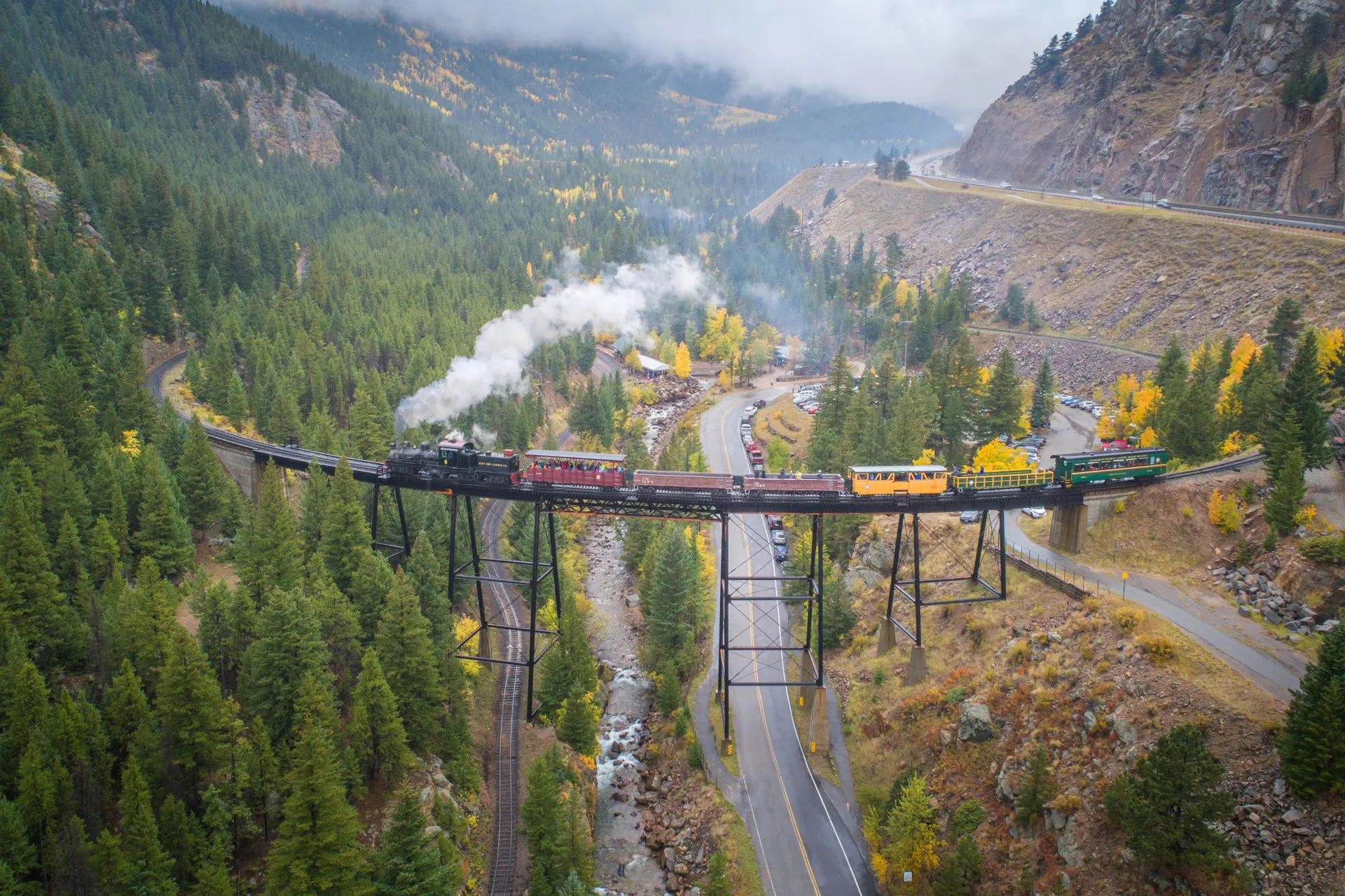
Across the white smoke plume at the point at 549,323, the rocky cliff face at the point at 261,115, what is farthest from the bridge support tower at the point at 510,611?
the rocky cliff face at the point at 261,115

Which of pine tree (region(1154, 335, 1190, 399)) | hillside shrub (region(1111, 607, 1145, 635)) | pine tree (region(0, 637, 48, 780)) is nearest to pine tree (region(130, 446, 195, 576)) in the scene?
pine tree (region(0, 637, 48, 780))

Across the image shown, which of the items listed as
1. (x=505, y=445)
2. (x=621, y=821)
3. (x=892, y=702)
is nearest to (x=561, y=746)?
(x=621, y=821)

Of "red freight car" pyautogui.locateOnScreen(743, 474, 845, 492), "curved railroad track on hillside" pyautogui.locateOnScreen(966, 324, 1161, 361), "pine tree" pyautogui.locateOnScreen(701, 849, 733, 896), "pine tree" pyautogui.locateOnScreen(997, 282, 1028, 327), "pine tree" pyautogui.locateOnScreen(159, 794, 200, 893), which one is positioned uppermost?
"pine tree" pyautogui.locateOnScreen(997, 282, 1028, 327)

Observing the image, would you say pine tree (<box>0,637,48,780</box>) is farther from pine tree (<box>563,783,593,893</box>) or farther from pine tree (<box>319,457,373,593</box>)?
pine tree (<box>563,783,593,893</box>)

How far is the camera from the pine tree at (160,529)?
50.0 meters

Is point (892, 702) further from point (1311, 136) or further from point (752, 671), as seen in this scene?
point (1311, 136)

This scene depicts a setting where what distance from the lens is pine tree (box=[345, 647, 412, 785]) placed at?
3969 cm

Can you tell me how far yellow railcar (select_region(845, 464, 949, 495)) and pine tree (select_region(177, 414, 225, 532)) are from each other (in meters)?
44.9

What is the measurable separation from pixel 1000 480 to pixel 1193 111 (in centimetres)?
11821

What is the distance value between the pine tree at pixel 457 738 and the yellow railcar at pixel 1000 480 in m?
33.4

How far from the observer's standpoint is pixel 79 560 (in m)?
44.7

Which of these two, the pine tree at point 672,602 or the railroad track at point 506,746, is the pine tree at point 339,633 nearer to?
the railroad track at point 506,746

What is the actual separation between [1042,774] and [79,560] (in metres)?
51.3

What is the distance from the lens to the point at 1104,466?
53344mm
